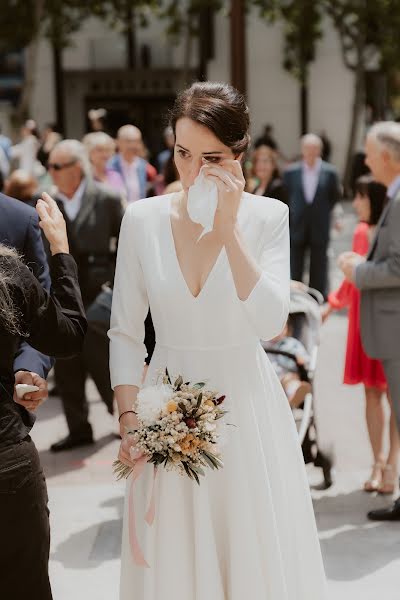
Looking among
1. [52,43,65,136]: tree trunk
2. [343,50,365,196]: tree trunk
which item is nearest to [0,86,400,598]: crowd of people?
[343,50,365,196]: tree trunk

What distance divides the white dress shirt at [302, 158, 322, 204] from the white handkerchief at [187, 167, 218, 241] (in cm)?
863

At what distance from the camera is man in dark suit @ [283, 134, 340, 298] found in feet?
36.7

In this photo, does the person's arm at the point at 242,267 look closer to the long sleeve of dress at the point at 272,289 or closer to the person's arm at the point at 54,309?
the long sleeve of dress at the point at 272,289

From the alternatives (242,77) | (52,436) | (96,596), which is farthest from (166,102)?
(96,596)

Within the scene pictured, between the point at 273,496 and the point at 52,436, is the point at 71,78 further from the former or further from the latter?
the point at 273,496

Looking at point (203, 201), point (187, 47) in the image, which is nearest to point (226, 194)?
point (203, 201)

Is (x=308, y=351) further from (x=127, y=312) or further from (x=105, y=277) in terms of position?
(x=127, y=312)

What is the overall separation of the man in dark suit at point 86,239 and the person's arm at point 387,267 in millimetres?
2424

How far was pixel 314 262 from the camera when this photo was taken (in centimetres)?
1124

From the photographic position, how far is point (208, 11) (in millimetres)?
30344

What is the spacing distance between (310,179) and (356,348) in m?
6.10

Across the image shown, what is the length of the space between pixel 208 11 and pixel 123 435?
2911 cm

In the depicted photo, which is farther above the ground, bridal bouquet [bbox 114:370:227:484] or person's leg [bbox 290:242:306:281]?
bridal bouquet [bbox 114:370:227:484]

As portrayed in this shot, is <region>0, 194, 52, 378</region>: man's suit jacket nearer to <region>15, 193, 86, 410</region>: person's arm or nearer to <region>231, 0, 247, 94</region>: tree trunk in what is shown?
<region>15, 193, 86, 410</region>: person's arm
